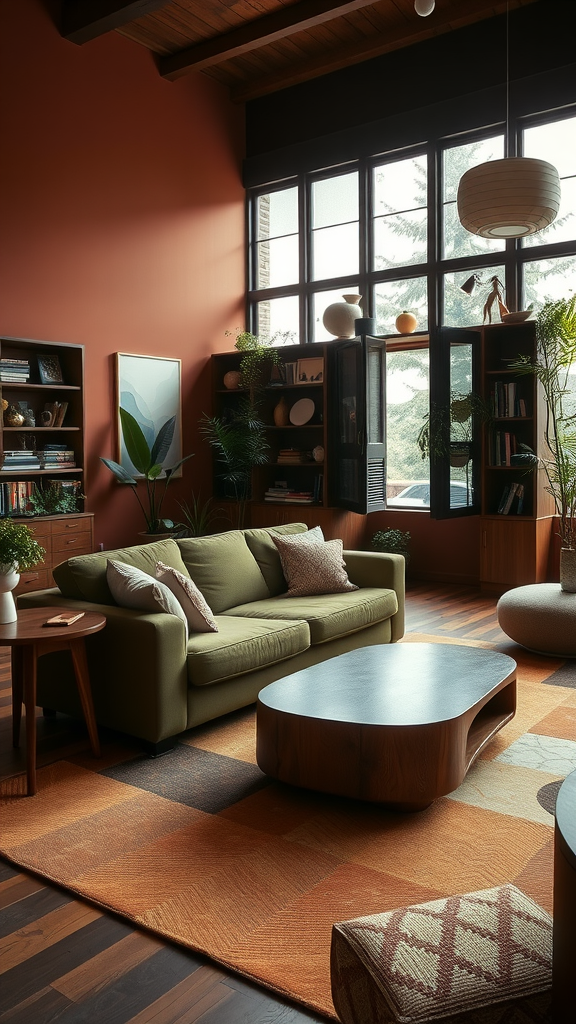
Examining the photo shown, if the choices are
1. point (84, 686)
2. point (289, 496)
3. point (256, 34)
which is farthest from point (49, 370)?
point (84, 686)

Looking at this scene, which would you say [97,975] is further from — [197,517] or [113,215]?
[113,215]

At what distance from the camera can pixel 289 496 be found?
25.8 feet

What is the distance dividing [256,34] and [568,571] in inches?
207

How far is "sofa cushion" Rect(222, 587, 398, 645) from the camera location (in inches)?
162

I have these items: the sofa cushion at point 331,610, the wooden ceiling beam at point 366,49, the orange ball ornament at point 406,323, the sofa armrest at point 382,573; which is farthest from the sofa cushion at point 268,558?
the wooden ceiling beam at point 366,49

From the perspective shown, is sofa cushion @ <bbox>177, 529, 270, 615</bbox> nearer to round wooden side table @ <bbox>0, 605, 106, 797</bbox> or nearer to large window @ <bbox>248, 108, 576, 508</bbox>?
round wooden side table @ <bbox>0, 605, 106, 797</bbox>

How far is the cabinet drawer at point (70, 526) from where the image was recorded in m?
6.31

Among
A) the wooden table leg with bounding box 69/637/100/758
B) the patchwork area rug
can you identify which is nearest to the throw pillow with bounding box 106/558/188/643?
the wooden table leg with bounding box 69/637/100/758

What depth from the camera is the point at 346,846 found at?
2.55 meters

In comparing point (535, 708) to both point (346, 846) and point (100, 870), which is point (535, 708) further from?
point (100, 870)

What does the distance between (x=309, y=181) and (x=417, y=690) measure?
21.6ft

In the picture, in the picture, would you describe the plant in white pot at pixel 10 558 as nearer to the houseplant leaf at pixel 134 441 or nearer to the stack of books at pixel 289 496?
the houseplant leaf at pixel 134 441

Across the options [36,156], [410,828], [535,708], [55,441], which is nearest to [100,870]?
[410,828]

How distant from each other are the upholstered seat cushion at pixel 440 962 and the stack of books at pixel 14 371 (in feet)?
17.4
